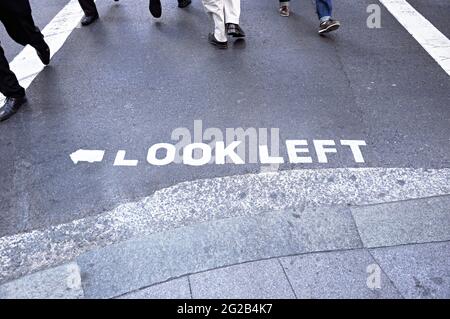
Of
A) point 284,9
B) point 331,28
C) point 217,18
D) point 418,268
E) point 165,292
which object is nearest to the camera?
point 165,292

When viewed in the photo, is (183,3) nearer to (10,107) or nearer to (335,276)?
(10,107)

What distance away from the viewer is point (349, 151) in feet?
11.4

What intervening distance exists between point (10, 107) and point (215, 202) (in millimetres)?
2562

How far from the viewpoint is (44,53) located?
4.65 meters

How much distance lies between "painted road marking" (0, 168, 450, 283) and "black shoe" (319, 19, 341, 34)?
8.84ft

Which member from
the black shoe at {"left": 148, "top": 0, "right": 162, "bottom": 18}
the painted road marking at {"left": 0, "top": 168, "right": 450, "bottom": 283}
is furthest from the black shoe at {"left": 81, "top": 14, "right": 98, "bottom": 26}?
the painted road marking at {"left": 0, "top": 168, "right": 450, "bottom": 283}

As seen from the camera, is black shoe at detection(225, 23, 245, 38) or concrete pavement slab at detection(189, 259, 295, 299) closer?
concrete pavement slab at detection(189, 259, 295, 299)

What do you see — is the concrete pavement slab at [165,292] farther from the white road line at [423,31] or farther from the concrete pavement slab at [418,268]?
the white road line at [423,31]

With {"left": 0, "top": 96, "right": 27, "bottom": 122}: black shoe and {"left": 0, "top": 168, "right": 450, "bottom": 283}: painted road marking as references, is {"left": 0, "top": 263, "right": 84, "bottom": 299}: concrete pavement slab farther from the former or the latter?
{"left": 0, "top": 96, "right": 27, "bottom": 122}: black shoe

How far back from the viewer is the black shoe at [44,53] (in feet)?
15.1

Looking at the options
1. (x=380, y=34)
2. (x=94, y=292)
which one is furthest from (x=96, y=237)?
(x=380, y=34)

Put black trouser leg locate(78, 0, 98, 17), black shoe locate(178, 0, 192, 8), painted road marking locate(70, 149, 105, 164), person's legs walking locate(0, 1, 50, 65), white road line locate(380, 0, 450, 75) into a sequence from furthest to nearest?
black shoe locate(178, 0, 192, 8) < black trouser leg locate(78, 0, 98, 17) < white road line locate(380, 0, 450, 75) < person's legs walking locate(0, 1, 50, 65) < painted road marking locate(70, 149, 105, 164)

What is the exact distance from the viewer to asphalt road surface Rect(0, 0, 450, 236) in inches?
129

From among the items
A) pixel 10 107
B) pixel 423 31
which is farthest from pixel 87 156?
pixel 423 31
